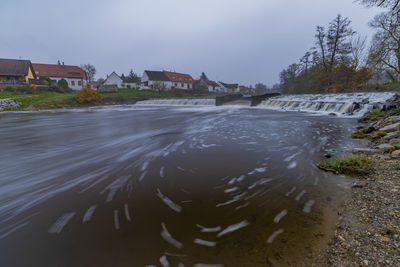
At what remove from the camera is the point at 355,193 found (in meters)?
2.89

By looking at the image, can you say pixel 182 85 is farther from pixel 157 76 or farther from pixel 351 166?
pixel 351 166

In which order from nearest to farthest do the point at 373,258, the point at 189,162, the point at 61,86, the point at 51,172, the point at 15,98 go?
the point at 373,258, the point at 51,172, the point at 189,162, the point at 15,98, the point at 61,86

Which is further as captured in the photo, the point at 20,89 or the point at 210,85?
the point at 210,85

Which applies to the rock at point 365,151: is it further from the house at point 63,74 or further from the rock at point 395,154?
the house at point 63,74

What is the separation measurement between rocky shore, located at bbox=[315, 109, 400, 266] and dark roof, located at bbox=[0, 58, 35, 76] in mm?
56016

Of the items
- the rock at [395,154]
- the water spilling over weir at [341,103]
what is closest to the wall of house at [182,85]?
Answer: the water spilling over weir at [341,103]

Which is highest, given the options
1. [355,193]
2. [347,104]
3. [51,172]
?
[347,104]

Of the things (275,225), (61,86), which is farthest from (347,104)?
(61,86)

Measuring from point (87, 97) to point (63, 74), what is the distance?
24268mm

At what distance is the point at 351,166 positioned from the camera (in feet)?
12.2

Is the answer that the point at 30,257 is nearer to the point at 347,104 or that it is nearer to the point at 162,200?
the point at 162,200

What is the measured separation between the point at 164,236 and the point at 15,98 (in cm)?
3994

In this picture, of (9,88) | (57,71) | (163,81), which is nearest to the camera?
(9,88)

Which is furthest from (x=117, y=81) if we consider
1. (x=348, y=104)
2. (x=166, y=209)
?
(x=166, y=209)
